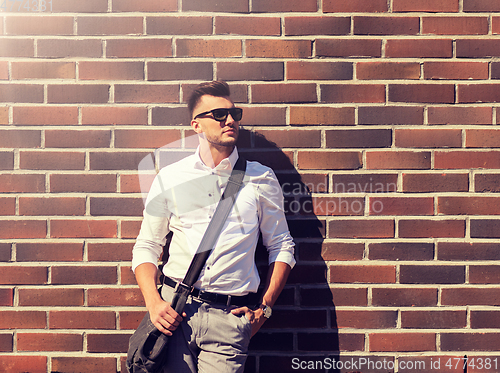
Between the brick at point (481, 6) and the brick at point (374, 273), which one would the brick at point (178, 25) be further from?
the brick at point (374, 273)

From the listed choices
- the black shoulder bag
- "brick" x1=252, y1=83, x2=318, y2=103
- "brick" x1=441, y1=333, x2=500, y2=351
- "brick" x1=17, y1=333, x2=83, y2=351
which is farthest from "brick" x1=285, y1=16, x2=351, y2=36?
"brick" x1=17, y1=333, x2=83, y2=351

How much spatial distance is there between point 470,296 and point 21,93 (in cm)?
290

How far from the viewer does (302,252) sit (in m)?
2.01

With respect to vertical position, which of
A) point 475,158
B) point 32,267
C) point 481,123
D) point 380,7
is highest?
point 380,7

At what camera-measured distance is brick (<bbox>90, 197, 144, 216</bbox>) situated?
1.99 meters

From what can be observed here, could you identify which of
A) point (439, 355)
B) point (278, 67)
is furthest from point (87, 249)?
point (439, 355)

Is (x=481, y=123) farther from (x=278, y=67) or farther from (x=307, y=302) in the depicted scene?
→ (x=307, y=302)

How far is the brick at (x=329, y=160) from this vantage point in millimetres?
1997

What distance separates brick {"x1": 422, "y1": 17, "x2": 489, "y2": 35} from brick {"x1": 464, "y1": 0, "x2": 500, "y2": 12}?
0.05m

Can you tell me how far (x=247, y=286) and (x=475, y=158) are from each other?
5.00ft

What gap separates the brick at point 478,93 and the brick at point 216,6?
1346 mm

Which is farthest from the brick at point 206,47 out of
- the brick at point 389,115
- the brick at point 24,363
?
the brick at point 24,363

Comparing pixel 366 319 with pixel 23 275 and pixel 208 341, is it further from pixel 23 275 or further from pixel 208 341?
pixel 23 275

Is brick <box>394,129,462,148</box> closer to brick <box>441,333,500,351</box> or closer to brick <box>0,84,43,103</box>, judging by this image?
brick <box>441,333,500,351</box>
